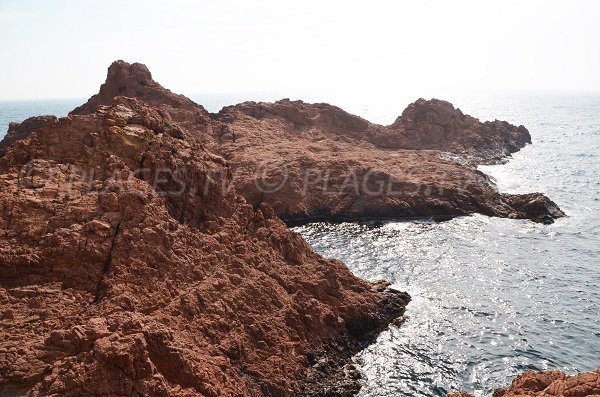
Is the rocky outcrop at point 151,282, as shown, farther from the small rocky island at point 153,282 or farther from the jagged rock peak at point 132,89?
the jagged rock peak at point 132,89

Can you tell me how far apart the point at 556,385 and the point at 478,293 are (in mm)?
20088

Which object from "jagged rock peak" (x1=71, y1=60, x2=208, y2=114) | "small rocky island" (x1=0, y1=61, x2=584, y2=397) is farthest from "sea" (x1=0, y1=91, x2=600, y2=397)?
"jagged rock peak" (x1=71, y1=60, x2=208, y2=114)

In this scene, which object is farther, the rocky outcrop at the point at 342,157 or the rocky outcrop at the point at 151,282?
the rocky outcrop at the point at 342,157

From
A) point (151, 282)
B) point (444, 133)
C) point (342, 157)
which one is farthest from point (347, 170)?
point (151, 282)

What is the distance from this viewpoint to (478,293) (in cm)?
3359

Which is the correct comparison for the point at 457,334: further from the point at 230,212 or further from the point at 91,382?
the point at 91,382

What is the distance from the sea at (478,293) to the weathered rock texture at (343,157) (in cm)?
284

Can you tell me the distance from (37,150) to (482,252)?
35.7 metres

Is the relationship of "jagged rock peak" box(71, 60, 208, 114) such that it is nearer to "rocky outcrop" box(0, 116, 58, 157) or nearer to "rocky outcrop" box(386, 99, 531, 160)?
"rocky outcrop" box(0, 116, 58, 157)

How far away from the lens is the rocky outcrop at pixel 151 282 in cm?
1636

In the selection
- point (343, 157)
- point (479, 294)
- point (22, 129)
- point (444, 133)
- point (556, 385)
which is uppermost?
point (22, 129)

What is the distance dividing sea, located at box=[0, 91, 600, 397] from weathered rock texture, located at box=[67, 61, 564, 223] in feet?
9.33

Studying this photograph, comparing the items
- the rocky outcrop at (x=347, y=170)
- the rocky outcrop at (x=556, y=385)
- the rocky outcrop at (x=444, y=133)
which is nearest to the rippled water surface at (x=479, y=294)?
the rocky outcrop at (x=347, y=170)

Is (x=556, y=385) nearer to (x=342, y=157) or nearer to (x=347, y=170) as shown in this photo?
(x=347, y=170)
